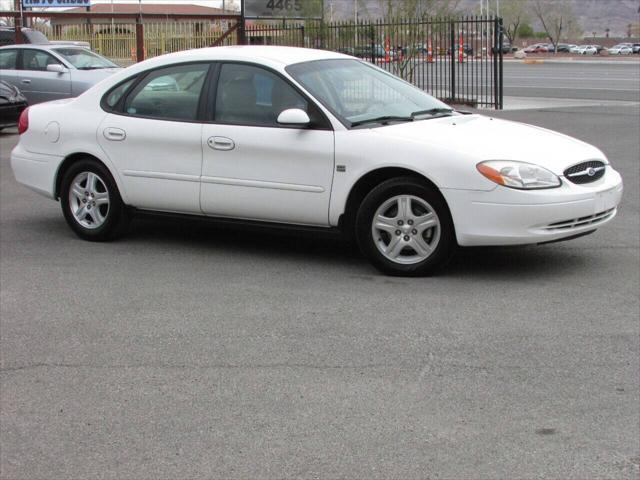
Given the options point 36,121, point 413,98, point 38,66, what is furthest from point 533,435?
point 38,66

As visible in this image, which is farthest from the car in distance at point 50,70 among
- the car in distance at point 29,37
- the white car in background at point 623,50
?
the white car in background at point 623,50

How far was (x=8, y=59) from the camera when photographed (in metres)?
20.5

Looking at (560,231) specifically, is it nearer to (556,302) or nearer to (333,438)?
(556,302)

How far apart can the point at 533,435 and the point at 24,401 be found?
8.05ft

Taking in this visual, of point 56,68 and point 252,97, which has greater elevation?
point 56,68

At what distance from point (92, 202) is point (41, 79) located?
39.7 ft

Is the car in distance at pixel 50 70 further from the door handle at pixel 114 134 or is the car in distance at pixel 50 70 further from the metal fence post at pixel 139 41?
the door handle at pixel 114 134

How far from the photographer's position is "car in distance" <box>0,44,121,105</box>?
19.6 meters

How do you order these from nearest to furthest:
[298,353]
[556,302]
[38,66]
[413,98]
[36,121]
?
[298,353] → [556,302] → [413,98] → [36,121] → [38,66]

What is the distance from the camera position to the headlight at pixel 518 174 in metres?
6.91

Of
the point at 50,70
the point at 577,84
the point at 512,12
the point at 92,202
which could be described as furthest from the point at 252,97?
the point at 512,12

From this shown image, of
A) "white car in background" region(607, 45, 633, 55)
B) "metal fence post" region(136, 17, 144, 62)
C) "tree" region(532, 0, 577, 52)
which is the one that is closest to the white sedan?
"metal fence post" region(136, 17, 144, 62)

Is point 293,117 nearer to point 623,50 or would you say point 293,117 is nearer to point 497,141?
point 497,141

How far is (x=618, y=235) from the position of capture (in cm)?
867
